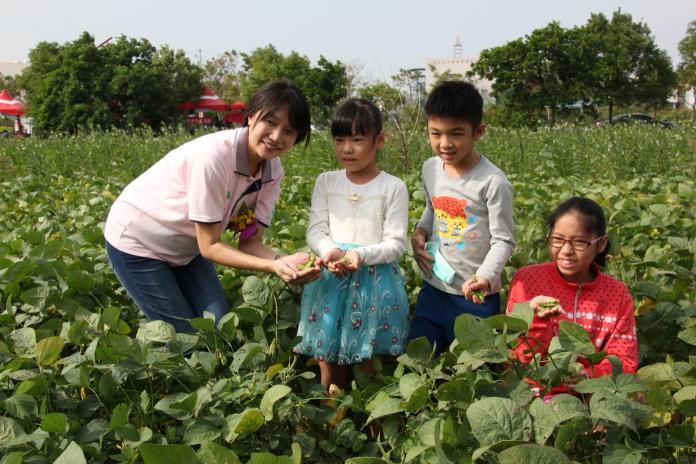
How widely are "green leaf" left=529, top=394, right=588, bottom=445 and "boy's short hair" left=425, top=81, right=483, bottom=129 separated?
40.0 inches

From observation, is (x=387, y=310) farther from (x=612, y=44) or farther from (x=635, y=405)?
(x=612, y=44)

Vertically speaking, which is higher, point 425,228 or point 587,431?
Result: point 425,228

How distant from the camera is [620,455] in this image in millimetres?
1518

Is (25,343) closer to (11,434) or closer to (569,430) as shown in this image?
(11,434)

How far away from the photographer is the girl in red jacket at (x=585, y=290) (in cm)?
209

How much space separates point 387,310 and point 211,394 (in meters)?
0.67

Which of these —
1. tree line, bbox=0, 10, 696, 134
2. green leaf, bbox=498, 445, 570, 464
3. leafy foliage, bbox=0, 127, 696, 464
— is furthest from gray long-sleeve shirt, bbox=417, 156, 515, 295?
tree line, bbox=0, 10, 696, 134

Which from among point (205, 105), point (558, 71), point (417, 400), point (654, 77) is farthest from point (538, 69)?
point (417, 400)

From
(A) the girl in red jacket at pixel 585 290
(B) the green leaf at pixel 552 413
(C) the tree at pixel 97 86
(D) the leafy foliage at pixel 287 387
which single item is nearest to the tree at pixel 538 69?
(C) the tree at pixel 97 86

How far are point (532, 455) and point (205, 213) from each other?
1.34 metres

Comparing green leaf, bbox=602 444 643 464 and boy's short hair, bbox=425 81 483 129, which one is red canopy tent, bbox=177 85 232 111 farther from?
green leaf, bbox=602 444 643 464

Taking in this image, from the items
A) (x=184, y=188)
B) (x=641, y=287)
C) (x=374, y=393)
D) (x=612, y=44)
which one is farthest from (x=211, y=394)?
(x=612, y=44)

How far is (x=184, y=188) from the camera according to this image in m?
2.46

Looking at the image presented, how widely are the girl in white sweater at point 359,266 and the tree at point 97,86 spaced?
24577 mm
